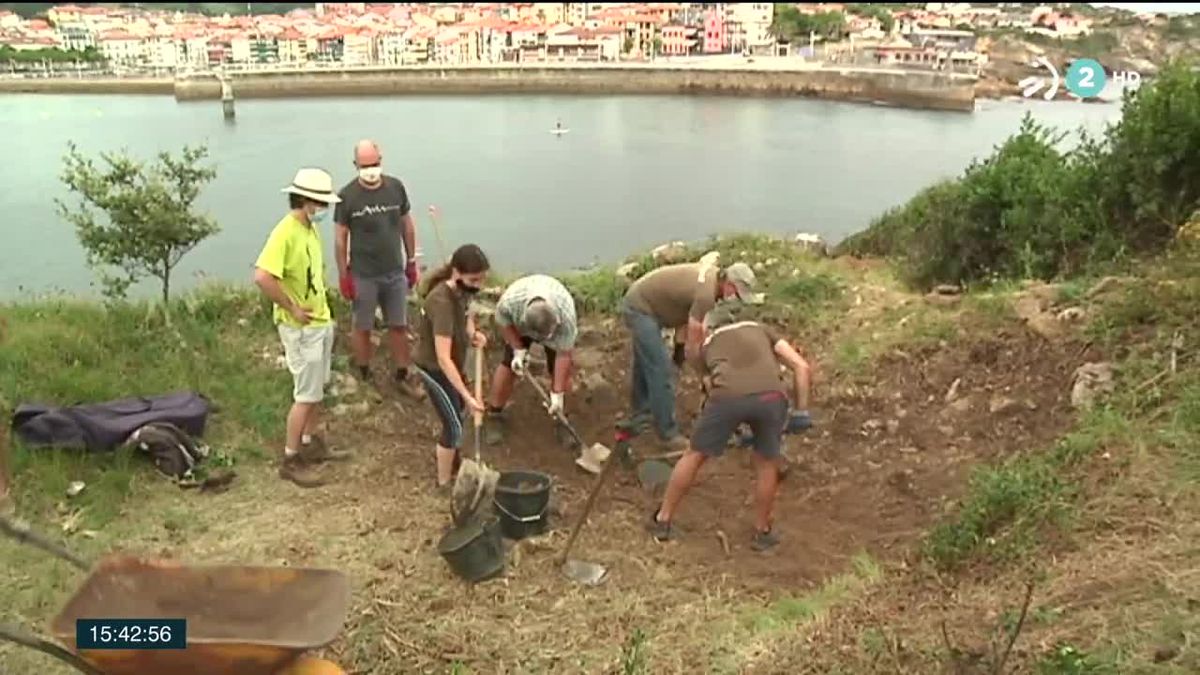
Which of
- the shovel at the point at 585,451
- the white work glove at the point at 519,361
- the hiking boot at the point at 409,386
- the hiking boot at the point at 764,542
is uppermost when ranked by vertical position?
the white work glove at the point at 519,361

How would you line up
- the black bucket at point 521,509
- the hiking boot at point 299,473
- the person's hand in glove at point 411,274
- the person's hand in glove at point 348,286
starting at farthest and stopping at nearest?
the person's hand in glove at point 411,274
the person's hand in glove at point 348,286
the hiking boot at point 299,473
the black bucket at point 521,509

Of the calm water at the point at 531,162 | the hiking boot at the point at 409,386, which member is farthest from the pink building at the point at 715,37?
the hiking boot at the point at 409,386

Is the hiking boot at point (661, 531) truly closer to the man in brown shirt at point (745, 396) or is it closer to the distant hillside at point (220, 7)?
the man in brown shirt at point (745, 396)

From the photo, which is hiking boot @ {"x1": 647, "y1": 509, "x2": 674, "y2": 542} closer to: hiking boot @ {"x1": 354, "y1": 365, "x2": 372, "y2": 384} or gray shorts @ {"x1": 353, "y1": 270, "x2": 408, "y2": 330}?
gray shorts @ {"x1": 353, "y1": 270, "x2": 408, "y2": 330}

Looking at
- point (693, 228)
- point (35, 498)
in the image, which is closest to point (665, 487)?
point (35, 498)

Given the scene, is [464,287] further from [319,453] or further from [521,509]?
[319,453]

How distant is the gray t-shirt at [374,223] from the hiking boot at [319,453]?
988 mm

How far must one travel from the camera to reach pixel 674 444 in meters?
5.27

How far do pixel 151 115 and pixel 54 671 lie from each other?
40562 mm

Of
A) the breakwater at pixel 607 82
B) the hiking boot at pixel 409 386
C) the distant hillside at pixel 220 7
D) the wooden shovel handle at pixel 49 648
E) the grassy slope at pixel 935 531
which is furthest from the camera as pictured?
the distant hillside at pixel 220 7

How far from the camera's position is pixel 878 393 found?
582cm

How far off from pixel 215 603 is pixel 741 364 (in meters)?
2.14

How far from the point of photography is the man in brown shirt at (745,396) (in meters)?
4.01

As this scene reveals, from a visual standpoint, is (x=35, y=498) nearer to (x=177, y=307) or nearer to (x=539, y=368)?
(x=177, y=307)
